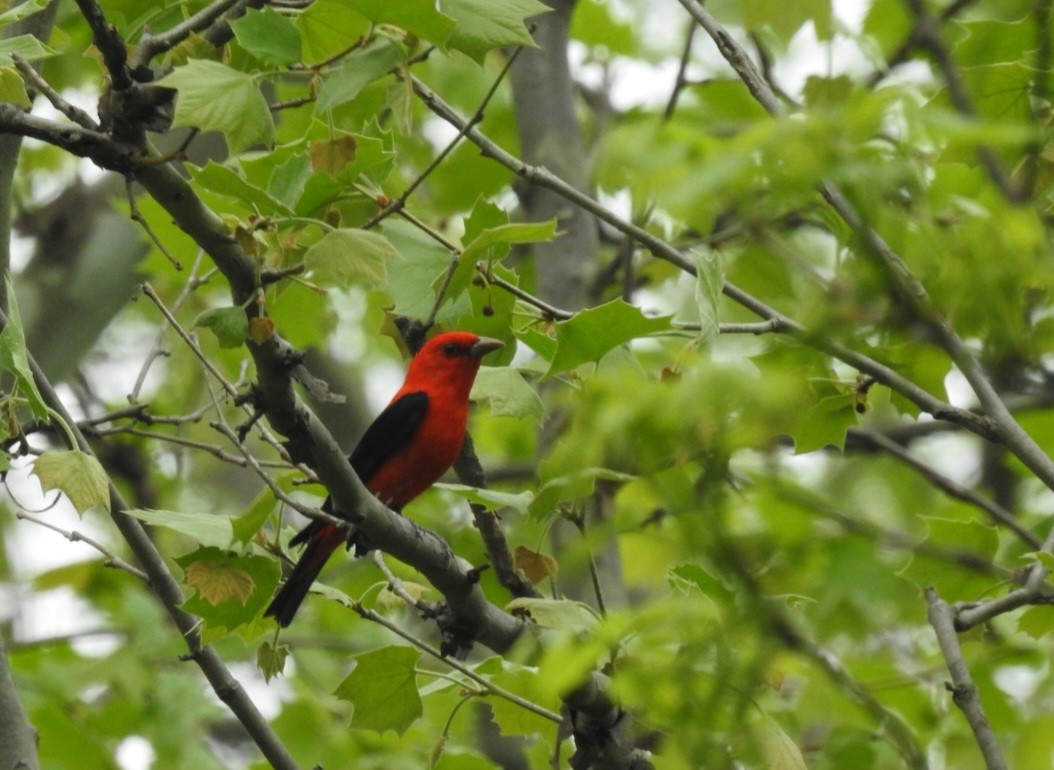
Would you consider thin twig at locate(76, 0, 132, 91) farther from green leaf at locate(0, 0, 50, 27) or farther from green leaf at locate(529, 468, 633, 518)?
green leaf at locate(529, 468, 633, 518)

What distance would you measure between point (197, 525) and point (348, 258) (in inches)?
32.8

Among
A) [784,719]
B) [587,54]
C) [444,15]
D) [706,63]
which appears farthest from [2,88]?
[706,63]

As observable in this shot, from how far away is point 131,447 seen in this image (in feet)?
26.7

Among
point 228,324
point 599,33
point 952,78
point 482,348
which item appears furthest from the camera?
point 599,33

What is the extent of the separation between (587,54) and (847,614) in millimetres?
4046

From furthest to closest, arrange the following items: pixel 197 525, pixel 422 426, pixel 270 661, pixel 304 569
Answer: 1. pixel 422 426
2. pixel 304 569
3. pixel 270 661
4. pixel 197 525

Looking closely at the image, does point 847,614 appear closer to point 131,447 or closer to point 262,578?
point 262,578

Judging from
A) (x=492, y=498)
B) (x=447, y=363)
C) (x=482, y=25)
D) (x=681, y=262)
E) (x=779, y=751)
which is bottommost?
(x=779, y=751)

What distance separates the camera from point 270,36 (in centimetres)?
322

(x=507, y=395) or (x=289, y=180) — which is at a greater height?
(x=289, y=180)

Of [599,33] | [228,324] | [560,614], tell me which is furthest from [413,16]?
[599,33]

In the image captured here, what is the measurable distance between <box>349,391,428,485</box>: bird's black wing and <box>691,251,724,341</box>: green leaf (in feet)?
7.80

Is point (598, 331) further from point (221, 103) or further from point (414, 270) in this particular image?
point (221, 103)

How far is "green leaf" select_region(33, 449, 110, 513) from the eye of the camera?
3.08m
